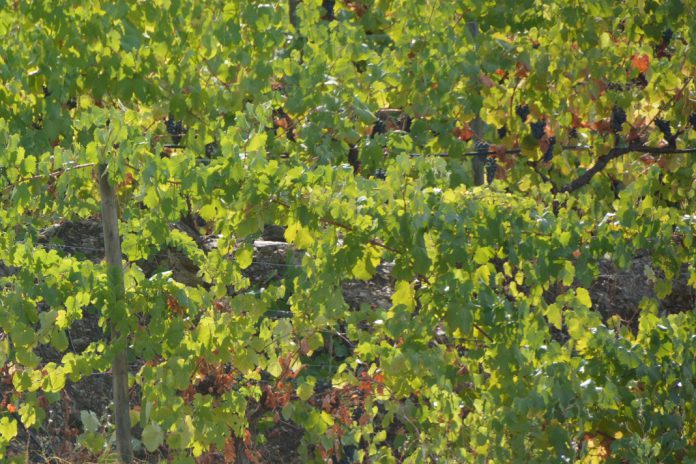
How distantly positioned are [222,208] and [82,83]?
0.80m

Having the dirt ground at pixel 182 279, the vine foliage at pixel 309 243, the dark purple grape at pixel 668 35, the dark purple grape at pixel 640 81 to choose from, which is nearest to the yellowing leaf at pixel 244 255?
the vine foliage at pixel 309 243

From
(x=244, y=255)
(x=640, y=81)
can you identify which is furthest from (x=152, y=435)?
(x=640, y=81)

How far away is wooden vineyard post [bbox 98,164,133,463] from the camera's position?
418cm

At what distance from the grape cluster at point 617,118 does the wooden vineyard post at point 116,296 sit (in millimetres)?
2889

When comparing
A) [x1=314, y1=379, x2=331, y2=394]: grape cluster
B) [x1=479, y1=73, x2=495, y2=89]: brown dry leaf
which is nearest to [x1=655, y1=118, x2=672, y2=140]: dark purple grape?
[x1=479, y1=73, x2=495, y2=89]: brown dry leaf

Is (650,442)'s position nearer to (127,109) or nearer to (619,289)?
(127,109)

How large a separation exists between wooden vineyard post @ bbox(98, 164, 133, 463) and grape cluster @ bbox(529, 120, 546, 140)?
2626mm

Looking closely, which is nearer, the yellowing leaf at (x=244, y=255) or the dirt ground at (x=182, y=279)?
the yellowing leaf at (x=244, y=255)

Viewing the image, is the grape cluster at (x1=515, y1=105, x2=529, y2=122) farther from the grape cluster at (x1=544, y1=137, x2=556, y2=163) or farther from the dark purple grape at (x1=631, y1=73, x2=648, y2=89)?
the dark purple grape at (x1=631, y1=73, x2=648, y2=89)

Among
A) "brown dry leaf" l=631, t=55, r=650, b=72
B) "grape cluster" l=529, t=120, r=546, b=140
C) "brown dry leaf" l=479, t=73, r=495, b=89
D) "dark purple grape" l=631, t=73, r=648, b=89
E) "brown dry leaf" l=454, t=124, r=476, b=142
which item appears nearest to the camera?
"brown dry leaf" l=479, t=73, r=495, b=89

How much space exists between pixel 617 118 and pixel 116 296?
309 centimetres

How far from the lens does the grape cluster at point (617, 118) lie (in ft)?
20.2

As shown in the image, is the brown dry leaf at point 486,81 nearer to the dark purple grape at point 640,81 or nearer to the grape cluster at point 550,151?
the grape cluster at point 550,151

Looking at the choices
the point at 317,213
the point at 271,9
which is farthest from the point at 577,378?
the point at 271,9
